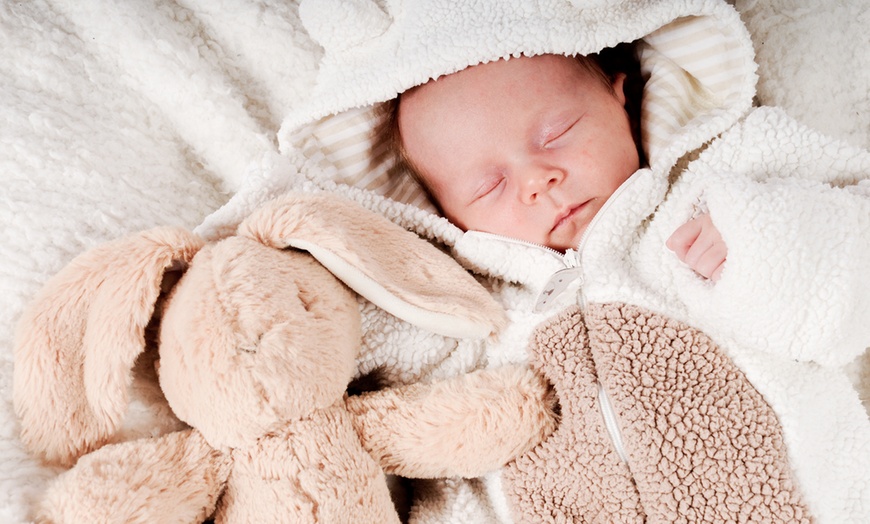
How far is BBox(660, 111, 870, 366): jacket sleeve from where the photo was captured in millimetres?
762

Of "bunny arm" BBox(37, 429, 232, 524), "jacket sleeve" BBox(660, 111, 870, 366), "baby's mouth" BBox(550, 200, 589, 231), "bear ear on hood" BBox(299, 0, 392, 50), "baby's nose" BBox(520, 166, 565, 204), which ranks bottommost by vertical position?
"jacket sleeve" BBox(660, 111, 870, 366)

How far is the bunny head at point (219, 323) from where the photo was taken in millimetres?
700

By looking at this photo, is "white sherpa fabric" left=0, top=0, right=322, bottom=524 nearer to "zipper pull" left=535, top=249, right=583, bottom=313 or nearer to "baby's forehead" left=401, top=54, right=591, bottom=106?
"baby's forehead" left=401, top=54, right=591, bottom=106

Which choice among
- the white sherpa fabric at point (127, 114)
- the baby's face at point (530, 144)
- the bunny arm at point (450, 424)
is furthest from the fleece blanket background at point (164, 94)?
the bunny arm at point (450, 424)

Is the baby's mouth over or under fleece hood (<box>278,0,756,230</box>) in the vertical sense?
under

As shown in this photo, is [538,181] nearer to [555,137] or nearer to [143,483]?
[555,137]

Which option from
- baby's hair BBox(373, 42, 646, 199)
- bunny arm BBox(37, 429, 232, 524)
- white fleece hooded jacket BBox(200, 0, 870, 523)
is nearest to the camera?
bunny arm BBox(37, 429, 232, 524)

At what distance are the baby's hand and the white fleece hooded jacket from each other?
0.02 meters

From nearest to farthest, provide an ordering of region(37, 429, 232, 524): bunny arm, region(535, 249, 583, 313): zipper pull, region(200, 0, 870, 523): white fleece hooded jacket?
region(37, 429, 232, 524): bunny arm < region(200, 0, 870, 523): white fleece hooded jacket < region(535, 249, 583, 313): zipper pull

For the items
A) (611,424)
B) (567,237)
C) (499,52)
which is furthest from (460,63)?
(611,424)

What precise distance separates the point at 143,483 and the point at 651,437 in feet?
1.86

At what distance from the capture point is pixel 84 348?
75 centimetres

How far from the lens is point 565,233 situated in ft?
3.20

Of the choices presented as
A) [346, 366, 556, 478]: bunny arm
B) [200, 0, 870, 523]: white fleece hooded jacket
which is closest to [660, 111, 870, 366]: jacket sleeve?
[200, 0, 870, 523]: white fleece hooded jacket
